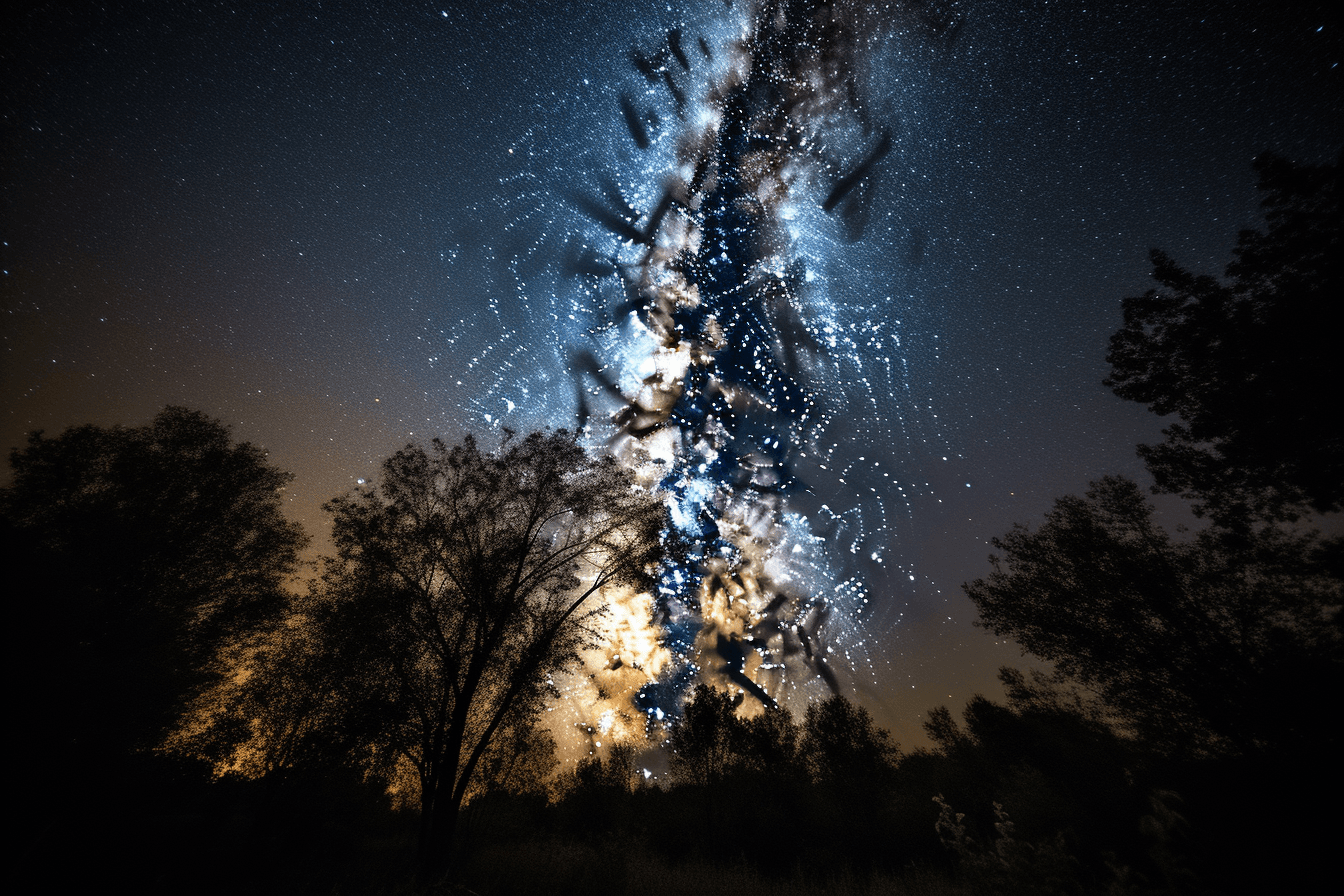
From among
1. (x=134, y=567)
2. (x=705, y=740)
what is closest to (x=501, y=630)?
(x=134, y=567)

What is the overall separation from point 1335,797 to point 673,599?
1016 inches

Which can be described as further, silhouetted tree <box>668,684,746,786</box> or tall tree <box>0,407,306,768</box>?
silhouetted tree <box>668,684,746,786</box>

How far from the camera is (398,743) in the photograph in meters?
9.62

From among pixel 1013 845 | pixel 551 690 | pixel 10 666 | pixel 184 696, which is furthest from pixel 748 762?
pixel 10 666

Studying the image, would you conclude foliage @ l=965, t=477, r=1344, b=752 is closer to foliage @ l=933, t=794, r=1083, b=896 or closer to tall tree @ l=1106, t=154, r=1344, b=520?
tall tree @ l=1106, t=154, r=1344, b=520

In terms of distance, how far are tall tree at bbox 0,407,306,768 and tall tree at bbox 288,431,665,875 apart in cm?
331

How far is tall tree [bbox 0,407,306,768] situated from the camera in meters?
9.27

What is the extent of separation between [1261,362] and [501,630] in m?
15.8

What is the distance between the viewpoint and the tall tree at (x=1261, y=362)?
5660 mm

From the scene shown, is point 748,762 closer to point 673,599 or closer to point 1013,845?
point 673,599

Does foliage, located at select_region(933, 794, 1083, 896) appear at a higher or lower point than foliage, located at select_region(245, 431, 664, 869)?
lower

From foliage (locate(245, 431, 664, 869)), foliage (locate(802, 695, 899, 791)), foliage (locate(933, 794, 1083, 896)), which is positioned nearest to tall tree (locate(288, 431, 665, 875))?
foliage (locate(245, 431, 664, 869))

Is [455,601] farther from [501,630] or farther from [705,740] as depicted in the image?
[705,740]

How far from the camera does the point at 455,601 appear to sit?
10.6 metres
